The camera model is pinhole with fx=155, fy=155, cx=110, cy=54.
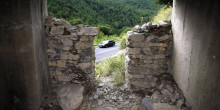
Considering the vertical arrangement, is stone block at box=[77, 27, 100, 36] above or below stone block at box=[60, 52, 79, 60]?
above

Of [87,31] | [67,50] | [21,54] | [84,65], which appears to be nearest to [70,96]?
[84,65]

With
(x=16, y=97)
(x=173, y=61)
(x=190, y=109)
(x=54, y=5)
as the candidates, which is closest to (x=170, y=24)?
(x=173, y=61)

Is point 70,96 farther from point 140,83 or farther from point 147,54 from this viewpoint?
point 147,54

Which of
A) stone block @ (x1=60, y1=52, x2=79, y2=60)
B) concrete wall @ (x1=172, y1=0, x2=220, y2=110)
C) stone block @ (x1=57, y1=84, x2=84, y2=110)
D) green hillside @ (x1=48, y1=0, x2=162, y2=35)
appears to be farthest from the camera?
green hillside @ (x1=48, y1=0, x2=162, y2=35)

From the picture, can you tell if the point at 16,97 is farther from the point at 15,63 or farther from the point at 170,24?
the point at 170,24

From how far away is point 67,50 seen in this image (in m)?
3.63

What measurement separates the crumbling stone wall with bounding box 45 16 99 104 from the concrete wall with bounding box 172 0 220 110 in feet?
6.10

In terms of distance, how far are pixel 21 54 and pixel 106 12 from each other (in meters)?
21.3

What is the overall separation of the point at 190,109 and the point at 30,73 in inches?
125

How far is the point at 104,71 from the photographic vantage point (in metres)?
5.04

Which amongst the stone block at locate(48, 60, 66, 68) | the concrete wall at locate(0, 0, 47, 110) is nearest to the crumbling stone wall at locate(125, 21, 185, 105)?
the stone block at locate(48, 60, 66, 68)

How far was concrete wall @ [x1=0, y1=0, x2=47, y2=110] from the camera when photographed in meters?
2.79

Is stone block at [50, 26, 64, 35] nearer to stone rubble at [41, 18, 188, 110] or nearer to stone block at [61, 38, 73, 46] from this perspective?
stone rubble at [41, 18, 188, 110]

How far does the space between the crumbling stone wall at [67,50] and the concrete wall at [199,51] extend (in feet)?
6.10
